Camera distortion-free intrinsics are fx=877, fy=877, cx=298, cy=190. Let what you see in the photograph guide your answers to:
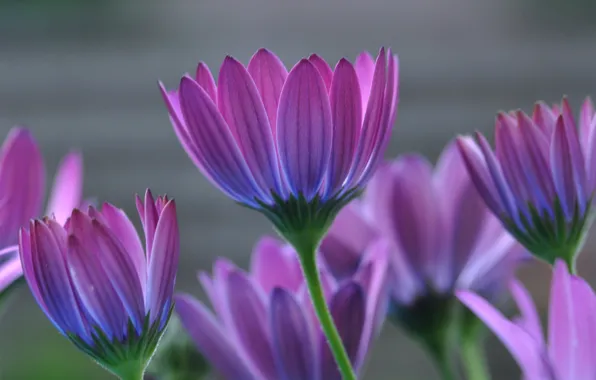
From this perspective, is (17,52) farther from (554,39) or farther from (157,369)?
(157,369)

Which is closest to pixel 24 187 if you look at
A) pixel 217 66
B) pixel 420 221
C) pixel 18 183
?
pixel 18 183

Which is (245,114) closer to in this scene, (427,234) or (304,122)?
(304,122)

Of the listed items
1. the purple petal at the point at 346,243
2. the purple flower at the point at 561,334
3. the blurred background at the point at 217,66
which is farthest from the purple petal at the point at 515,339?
the blurred background at the point at 217,66

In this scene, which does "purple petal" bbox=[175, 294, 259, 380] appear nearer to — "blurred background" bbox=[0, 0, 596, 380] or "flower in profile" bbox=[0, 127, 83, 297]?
"flower in profile" bbox=[0, 127, 83, 297]

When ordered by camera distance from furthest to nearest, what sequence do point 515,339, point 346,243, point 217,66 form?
point 217,66, point 346,243, point 515,339

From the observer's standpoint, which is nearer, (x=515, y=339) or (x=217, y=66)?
(x=515, y=339)

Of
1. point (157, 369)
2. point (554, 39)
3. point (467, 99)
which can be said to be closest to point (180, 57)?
point (467, 99)
